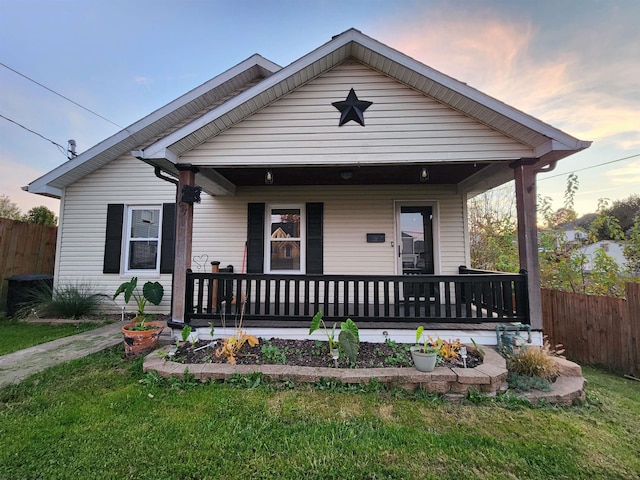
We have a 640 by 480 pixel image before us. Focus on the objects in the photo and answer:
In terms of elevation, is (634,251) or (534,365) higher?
(634,251)

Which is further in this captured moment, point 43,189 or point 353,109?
point 43,189

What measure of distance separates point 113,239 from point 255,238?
10.9 feet

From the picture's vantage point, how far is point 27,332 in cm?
469

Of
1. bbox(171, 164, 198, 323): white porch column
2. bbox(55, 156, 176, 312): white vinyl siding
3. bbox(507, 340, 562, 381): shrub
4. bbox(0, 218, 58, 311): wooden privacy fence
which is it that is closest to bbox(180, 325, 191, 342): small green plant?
bbox(171, 164, 198, 323): white porch column

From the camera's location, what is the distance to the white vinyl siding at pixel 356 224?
18.5 feet

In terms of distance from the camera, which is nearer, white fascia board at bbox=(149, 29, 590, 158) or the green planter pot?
the green planter pot

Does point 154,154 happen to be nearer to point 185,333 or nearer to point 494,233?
point 185,333

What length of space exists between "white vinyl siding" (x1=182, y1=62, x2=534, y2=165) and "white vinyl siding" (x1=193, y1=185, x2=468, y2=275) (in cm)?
193

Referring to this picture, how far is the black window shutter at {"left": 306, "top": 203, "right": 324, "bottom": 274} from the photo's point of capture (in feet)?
18.6

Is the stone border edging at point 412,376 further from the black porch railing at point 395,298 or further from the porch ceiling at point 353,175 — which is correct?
the porch ceiling at point 353,175

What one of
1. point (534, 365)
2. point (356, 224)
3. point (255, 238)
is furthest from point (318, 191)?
point (534, 365)

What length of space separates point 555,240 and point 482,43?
187 inches

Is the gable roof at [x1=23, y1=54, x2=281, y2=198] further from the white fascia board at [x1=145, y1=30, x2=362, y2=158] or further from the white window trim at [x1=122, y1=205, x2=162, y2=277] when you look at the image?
the white fascia board at [x1=145, y1=30, x2=362, y2=158]

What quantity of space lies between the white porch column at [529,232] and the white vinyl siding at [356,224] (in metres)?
1.89
